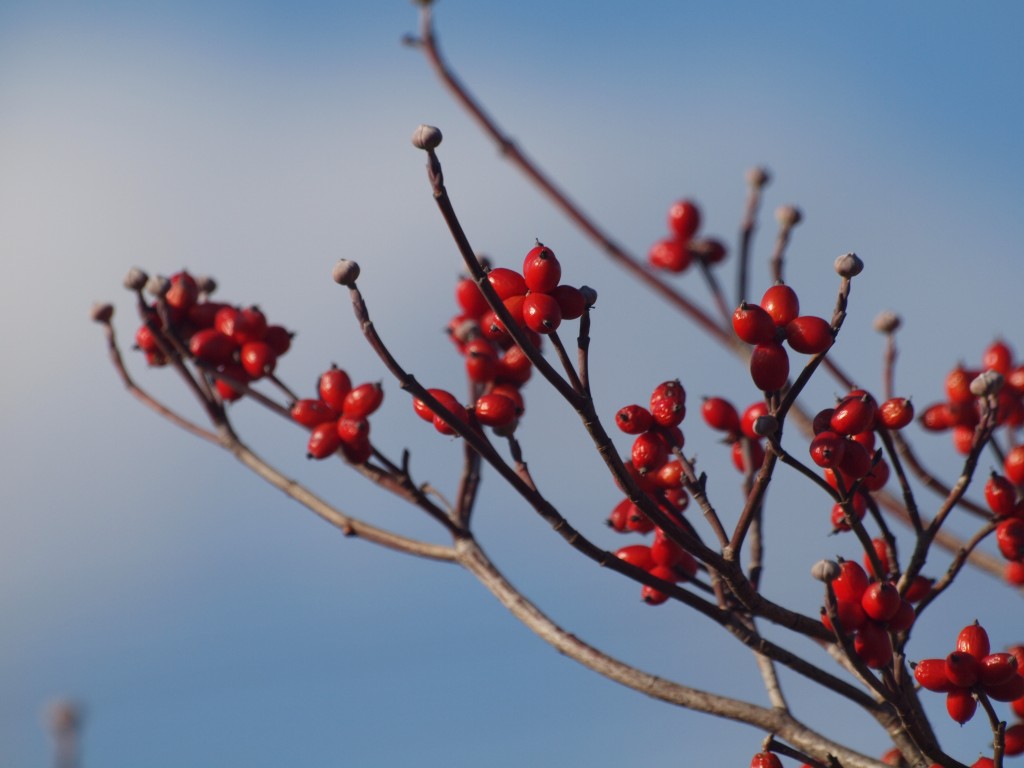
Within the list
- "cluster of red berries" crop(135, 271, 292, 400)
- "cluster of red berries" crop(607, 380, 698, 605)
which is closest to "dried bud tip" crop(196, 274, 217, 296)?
"cluster of red berries" crop(135, 271, 292, 400)

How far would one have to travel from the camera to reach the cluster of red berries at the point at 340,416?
9.79 ft

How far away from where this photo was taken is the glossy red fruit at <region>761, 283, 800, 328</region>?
7.43ft

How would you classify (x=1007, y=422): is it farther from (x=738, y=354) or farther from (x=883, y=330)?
(x=738, y=354)

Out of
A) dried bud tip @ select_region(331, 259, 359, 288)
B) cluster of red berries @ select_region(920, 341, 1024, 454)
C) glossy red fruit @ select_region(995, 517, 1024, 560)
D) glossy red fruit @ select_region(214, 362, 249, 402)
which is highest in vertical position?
cluster of red berries @ select_region(920, 341, 1024, 454)

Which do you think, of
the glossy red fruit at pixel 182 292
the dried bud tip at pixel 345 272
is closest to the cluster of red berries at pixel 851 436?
the dried bud tip at pixel 345 272

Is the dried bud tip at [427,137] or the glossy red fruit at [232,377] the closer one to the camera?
the dried bud tip at [427,137]

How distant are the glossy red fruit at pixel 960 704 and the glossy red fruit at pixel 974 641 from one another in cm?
7

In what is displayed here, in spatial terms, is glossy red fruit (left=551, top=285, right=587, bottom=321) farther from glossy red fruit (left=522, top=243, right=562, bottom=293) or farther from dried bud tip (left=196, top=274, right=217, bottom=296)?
dried bud tip (left=196, top=274, right=217, bottom=296)

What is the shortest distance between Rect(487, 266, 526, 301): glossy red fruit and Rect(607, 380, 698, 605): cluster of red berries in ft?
1.13

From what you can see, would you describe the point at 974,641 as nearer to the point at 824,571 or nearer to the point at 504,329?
the point at 824,571

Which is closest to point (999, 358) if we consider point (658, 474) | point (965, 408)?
point (965, 408)

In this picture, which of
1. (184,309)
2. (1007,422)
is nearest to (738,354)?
(1007,422)

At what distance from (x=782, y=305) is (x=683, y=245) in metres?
2.52

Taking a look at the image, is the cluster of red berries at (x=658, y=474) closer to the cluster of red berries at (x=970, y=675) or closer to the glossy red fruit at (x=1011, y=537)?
the cluster of red berries at (x=970, y=675)
